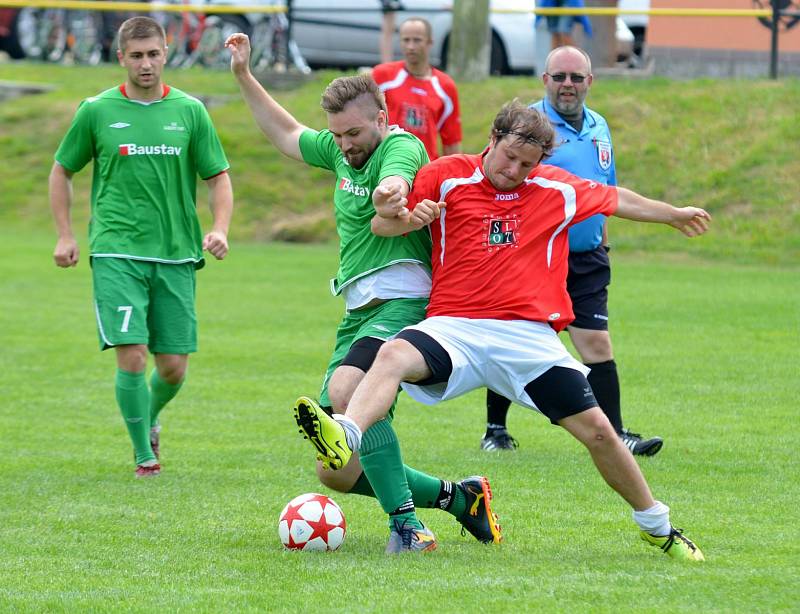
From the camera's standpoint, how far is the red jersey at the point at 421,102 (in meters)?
12.4

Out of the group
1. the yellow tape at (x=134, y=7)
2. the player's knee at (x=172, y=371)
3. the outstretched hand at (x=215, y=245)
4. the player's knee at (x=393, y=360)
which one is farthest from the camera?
the yellow tape at (x=134, y=7)

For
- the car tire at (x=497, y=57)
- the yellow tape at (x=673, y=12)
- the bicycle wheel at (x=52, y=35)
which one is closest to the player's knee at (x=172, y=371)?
the yellow tape at (x=673, y=12)

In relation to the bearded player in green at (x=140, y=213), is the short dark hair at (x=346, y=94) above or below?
above

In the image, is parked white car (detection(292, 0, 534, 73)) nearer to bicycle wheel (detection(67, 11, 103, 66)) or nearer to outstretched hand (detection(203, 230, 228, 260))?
bicycle wheel (detection(67, 11, 103, 66))

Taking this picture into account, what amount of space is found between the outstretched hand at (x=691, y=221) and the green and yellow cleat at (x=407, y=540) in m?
1.62

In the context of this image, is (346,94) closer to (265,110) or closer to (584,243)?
(265,110)

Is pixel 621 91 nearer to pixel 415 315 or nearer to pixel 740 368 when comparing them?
pixel 740 368

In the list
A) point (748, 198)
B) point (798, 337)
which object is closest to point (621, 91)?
point (748, 198)

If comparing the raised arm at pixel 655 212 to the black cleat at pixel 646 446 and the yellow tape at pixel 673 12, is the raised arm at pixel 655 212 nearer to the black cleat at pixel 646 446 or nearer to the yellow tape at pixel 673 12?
the black cleat at pixel 646 446

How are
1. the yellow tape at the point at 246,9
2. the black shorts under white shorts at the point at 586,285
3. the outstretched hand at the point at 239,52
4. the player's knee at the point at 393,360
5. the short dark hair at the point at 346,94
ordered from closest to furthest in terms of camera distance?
the player's knee at the point at 393,360, the short dark hair at the point at 346,94, the outstretched hand at the point at 239,52, the black shorts under white shorts at the point at 586,285, the yellow tape at the point at 246,9

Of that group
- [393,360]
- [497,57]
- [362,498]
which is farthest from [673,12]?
[393,360]

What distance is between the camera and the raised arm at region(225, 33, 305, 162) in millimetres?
6691

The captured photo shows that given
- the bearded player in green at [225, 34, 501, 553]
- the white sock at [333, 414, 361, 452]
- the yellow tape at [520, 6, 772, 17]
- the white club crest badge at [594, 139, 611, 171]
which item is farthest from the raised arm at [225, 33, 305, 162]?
the yellow tape at [520, 6, 772, 17]

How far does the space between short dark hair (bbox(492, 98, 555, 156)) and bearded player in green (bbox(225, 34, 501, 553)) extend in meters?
0.38
